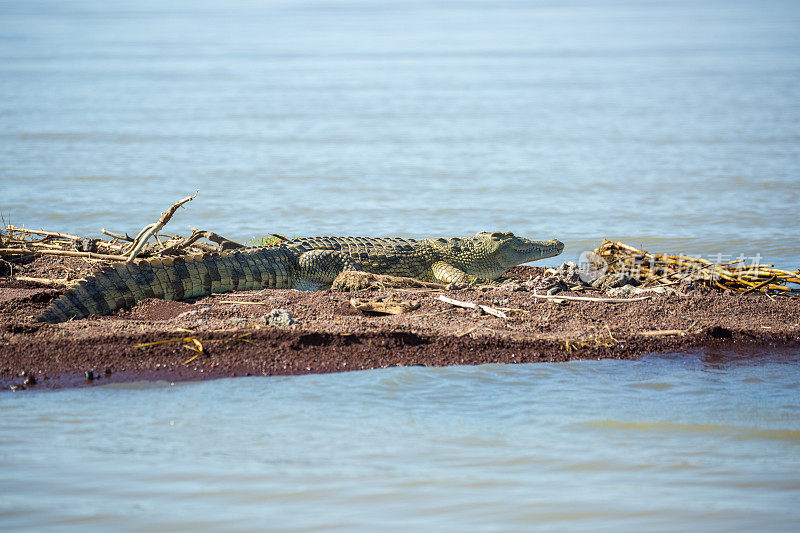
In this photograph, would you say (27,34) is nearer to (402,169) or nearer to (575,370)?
(402,169)

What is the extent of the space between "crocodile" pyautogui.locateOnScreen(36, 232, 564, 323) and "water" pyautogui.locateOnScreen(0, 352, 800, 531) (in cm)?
178

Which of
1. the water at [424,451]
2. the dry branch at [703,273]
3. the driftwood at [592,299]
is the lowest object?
the water at [424,451]

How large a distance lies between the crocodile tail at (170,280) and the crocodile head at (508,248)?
2.41 meters

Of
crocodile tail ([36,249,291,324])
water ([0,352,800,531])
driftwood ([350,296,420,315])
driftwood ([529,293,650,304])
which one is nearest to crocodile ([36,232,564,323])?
crocodile tail ([36,249,291,324])

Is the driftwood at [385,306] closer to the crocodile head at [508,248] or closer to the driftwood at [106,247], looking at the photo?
the driftwood at [106,247]

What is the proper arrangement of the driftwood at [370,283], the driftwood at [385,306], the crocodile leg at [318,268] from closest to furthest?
the driftwood at [385,306], the driftwood at [370,283], the crocodile leg at [318,268]

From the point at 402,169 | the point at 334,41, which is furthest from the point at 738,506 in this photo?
the point at 334,41

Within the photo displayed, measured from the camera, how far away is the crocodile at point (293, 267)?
704cm

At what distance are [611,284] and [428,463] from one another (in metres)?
3.82

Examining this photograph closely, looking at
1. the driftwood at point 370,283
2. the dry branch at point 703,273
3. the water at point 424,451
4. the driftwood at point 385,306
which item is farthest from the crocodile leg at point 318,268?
the water at point 424,451

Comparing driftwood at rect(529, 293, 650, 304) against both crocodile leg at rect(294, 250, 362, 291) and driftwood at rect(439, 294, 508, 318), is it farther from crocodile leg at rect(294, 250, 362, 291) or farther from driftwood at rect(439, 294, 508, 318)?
crocodile leg at rect(294, 250, 362, 291)

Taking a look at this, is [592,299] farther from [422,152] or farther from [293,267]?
[422,152]

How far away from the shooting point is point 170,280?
757 cm

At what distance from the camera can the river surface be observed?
13.8ft
